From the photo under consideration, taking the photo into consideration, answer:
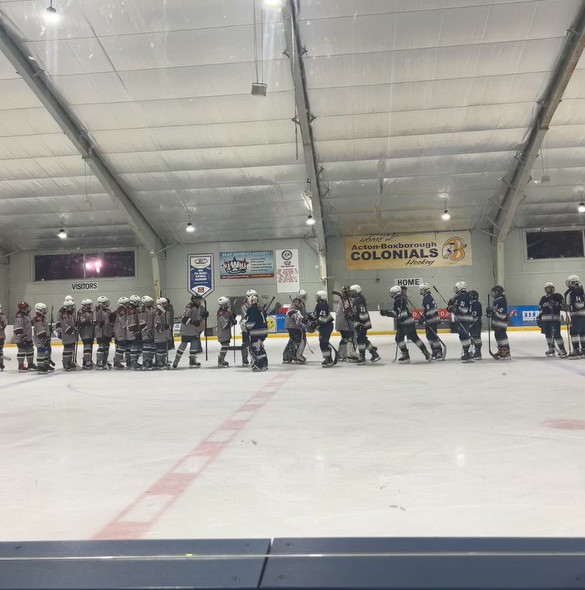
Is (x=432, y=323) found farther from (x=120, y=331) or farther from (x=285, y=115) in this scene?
(x=285, y=115)

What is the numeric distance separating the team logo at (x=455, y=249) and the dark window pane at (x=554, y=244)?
9.12ft

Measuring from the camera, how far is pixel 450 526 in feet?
7.91

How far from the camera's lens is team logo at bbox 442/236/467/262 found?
22453mm

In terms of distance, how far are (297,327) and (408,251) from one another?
1267 cm

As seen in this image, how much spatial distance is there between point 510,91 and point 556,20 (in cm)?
221

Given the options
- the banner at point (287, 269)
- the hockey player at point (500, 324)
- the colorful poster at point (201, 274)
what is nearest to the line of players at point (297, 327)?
the hockey player at point (500, 324)

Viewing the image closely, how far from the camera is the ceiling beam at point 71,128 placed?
12693 millimetres

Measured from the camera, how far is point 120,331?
11039 mm

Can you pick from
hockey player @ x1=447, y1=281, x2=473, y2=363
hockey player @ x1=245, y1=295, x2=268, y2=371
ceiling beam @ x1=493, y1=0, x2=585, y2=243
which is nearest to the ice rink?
hockey player @ x1=245, y1=295, x2=268, y2=371

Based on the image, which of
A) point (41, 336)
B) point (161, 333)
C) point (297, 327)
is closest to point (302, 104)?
point (297, 327)

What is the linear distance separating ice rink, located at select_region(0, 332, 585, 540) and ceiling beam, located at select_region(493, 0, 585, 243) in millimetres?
9266

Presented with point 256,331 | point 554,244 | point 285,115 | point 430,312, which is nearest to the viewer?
point 256,331

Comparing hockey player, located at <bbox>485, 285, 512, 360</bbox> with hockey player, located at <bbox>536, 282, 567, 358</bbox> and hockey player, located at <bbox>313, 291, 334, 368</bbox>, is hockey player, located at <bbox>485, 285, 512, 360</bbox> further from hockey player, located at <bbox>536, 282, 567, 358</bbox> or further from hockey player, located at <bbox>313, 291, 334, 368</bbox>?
hockey player, located at <bbox>313, 291, 334, 368</bbox>

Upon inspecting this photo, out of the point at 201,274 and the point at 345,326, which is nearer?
the point at 345,326
